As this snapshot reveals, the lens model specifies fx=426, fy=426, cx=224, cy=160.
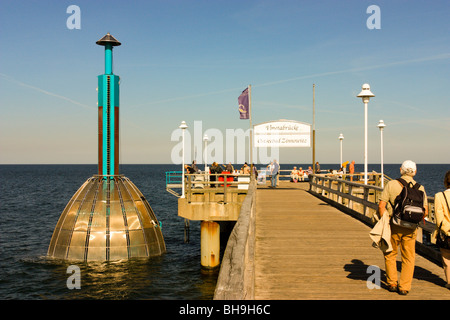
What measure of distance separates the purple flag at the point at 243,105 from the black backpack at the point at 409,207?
1812 centimetres

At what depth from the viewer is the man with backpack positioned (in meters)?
5.74

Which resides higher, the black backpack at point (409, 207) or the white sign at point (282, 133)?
the white sign at point (282, 133)

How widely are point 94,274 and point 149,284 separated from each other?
2.90m

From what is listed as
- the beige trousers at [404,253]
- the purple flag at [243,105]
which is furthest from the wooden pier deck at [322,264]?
the purple flag at [243,105]

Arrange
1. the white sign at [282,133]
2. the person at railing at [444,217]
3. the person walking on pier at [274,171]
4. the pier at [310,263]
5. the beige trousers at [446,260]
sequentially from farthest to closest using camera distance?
1. the person walking on pier at [274,171]
2. the white sign at [282,133]
3. the beige trousers at [446,260]
4. the person at railing at [444,217]
5. the pier at [310,263]

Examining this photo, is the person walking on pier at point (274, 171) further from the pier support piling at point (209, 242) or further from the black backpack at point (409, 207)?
the black backpack at point (409, 207)

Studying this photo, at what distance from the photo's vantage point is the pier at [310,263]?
16.8 feet

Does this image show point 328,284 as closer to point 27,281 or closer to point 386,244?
point 386,244

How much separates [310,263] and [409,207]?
2.48 metres

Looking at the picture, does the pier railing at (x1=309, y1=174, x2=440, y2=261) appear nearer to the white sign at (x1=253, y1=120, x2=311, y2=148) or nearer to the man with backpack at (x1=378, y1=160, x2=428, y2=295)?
the man with backpack at (x1=378, y1=160, x2=428, y2=295)

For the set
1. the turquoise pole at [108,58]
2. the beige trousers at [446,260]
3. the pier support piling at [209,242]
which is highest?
the turquoise pole at [108,58]

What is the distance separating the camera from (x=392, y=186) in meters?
5.96

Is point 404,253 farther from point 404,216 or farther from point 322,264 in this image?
point 322,264
